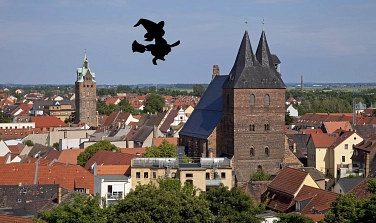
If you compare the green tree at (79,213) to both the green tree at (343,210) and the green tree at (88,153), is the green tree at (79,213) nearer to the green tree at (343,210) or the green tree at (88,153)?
the green tree at (343,210)

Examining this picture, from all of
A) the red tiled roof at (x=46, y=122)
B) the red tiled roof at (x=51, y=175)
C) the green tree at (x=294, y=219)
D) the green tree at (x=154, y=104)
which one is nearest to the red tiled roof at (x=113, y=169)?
the red tiled roof at (x=51, y=175)

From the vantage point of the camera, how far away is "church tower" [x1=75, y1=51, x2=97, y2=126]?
11900 cm

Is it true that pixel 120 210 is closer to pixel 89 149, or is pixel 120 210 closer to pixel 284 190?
pixel 284 190

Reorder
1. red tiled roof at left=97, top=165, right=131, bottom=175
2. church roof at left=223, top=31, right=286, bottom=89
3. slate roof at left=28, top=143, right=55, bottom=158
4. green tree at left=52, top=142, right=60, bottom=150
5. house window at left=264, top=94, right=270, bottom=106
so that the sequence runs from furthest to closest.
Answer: green tree at left=52, top=142, right=60, bottom=150 → slate roof at left=28, top=143, right=55, bottom=158 → house window at left=264, top=94, right=270, bottom=106 → church roof at left=223, top=31, right=286, bottom=89 → red tiled roof at left=97, top=165, right=131, bottom=175

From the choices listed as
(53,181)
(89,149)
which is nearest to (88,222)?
(53,181)

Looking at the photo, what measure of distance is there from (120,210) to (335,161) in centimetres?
3217

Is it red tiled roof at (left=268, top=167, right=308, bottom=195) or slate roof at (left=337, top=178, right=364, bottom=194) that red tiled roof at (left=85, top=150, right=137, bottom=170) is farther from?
slate roof at (left=337, top=178, right=364, bottom=194)

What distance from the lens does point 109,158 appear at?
55812mm

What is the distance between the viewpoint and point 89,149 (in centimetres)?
6141

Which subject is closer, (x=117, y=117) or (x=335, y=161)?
(x=335, y=161)

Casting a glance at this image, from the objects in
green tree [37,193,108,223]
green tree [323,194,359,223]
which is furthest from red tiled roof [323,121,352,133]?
green tree [37,193,108,223]

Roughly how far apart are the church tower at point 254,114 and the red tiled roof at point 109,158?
6.59m

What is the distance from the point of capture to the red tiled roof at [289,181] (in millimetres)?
44131

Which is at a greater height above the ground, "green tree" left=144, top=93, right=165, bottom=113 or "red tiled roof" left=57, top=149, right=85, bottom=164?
"green tree" left=144, top=93, right=165, bottom=113
